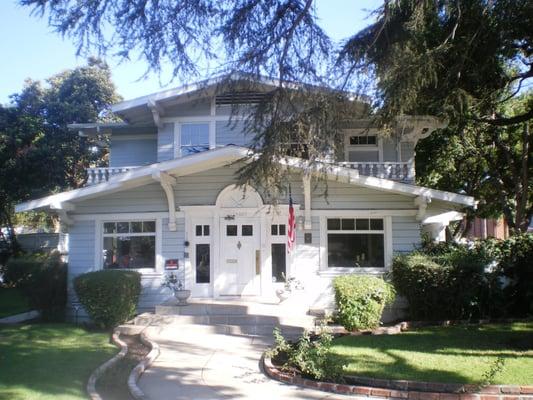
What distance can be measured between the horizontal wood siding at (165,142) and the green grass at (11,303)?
556 cm

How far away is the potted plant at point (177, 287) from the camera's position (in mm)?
13266

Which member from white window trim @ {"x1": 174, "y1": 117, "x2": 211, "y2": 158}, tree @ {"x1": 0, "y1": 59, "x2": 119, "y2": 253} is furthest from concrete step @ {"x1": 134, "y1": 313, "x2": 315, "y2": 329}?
tree @ {"x1": 0, "y1": 59, "x2": 119, "y2": 253}

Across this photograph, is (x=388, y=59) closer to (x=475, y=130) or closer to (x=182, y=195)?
(x=182, y=195)

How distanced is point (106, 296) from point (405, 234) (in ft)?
26.1

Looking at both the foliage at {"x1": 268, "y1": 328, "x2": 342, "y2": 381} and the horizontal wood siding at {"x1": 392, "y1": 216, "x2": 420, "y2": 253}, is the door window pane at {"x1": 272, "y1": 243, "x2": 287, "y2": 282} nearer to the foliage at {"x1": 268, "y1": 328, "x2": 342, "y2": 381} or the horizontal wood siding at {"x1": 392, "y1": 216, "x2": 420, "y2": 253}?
the horizontal wood siding at {"x1": 392, "y1": 216, "x2": 420, "y2": 253}

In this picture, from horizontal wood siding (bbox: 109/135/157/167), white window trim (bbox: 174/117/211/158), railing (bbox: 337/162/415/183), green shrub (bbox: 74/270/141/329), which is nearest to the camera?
green shrub (bbox: 74/270/141/329)

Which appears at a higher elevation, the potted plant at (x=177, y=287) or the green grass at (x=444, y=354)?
the potted plant at (x=177, y=287)

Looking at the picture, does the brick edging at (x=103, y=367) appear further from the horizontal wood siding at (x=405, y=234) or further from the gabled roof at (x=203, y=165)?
the horizontal wood siding at (x=405, y=234)

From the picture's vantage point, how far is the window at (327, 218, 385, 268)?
14445mm

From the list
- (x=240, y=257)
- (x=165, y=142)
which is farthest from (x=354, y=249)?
(x=165, y=142)

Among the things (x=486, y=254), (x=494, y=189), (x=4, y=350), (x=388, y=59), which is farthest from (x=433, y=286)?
(x=494, y=189)

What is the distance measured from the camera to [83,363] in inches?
336

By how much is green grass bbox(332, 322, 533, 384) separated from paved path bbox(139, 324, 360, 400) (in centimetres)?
121

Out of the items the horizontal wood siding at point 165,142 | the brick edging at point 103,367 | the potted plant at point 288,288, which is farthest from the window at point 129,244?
the potted plant at point 288,288
